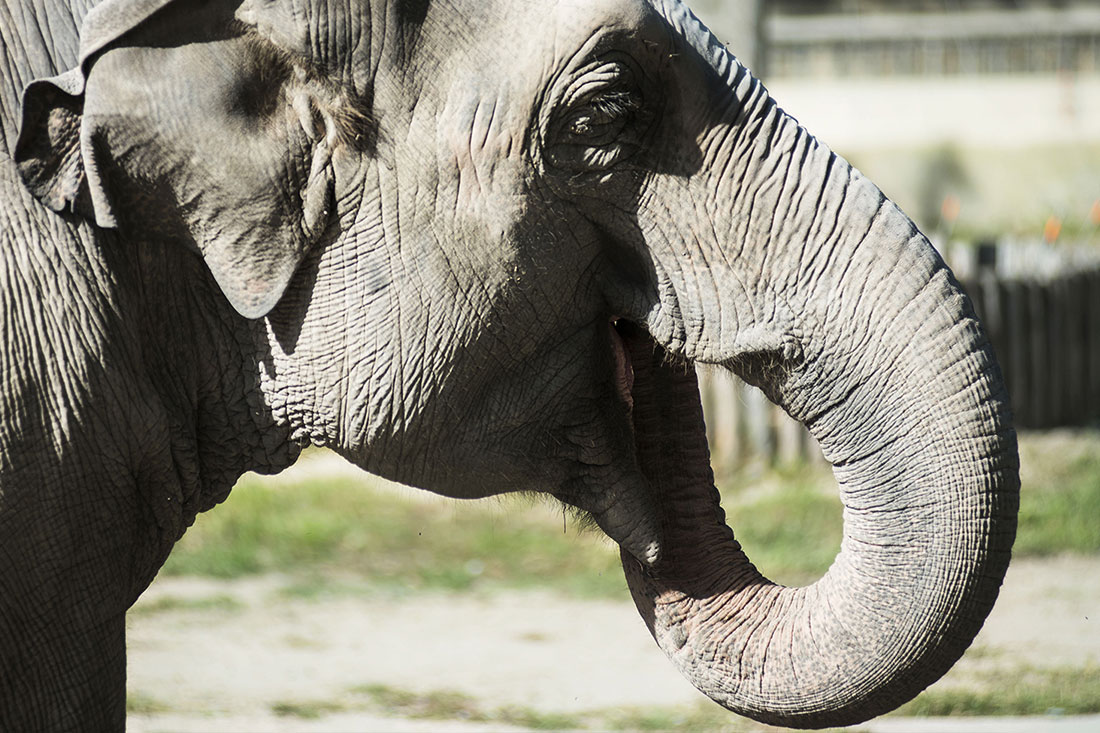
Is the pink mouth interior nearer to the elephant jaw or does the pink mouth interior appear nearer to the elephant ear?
the elephant jaw

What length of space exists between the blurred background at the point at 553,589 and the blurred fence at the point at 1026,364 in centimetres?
1

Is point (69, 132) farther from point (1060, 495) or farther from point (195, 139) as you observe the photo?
point (1060, 495)

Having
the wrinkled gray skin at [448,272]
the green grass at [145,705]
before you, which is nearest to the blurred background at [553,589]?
the green grass at [145,705]

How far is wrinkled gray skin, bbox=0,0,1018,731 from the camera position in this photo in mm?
2029

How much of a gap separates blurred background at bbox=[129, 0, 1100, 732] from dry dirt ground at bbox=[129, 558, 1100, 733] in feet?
0.04

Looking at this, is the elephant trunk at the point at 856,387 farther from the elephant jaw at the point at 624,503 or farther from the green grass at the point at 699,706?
the green grass at the point at 699,706

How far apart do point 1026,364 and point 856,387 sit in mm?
7014

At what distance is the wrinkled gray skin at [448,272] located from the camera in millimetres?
2029

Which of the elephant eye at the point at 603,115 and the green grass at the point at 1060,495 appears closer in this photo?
the elephant eye at the point at 603,115

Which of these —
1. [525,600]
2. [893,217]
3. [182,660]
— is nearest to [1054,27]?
[525,600]

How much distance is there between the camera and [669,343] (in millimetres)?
2154

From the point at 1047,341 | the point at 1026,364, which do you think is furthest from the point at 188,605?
the point at 1047,341

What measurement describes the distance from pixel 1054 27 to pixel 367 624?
Answer: 1019cm

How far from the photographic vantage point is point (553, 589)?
22.4ft
